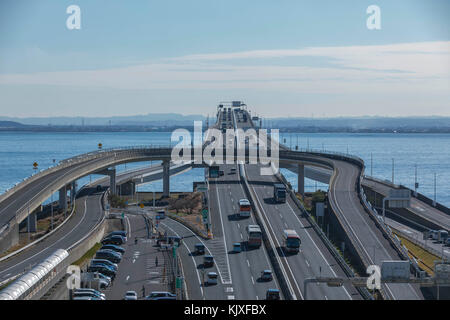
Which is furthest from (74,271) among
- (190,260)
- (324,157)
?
(324,157)

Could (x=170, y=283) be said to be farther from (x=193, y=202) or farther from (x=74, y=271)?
(x=193, y=202)

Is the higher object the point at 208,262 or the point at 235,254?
the point at 208,262

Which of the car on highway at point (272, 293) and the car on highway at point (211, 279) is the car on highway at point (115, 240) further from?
the car on highway at point (272, 293)

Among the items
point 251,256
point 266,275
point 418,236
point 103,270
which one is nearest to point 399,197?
point 418,236

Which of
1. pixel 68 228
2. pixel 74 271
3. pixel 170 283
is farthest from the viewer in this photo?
pixel 68 228

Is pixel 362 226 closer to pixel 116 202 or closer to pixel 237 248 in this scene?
pixel 237 248

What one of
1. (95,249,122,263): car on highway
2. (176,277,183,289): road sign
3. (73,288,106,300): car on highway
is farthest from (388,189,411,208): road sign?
(73,288,106,300): car on highway
